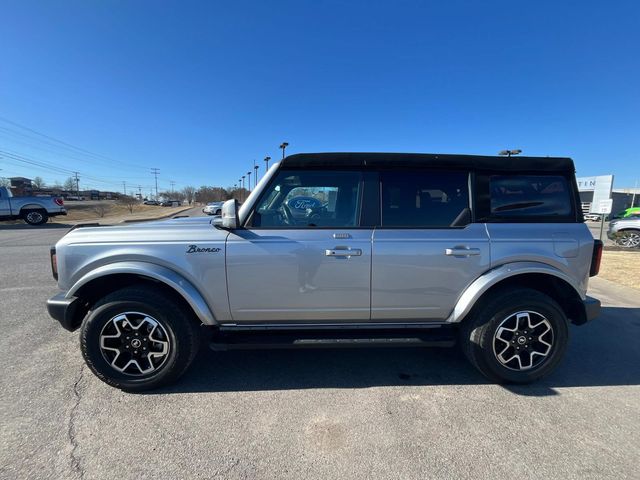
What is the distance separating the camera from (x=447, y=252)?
106 inches

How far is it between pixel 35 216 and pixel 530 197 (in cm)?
2407

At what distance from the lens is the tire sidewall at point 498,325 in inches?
108

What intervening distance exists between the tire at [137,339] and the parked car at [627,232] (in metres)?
14.2

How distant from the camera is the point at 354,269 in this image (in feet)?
8.77

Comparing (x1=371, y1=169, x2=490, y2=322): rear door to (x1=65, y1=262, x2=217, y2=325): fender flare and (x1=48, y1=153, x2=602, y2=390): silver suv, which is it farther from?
(x1=65, y1=262, x2=217, y2=325): fender flare

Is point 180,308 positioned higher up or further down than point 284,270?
further down

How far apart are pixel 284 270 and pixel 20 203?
22377 mm

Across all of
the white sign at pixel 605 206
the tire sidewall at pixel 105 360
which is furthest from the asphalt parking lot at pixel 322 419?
the white sign at pixel 605 206

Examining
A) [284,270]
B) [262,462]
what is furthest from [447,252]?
[262,462]

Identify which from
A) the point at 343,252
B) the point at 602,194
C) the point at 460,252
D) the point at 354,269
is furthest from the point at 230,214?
the point at 602,194

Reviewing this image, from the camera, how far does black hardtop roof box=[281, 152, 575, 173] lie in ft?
9.23

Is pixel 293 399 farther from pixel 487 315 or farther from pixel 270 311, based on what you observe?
pixel 487 315

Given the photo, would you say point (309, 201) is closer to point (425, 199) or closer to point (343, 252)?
point (343, 252)

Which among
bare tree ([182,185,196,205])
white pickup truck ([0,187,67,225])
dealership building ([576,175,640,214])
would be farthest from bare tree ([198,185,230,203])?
dealership building ([576,175,640,214])
